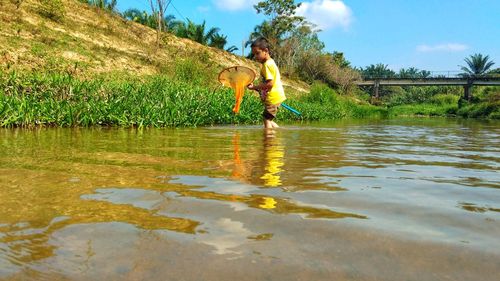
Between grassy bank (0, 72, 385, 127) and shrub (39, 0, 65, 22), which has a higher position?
shrub (39, 0, 65, 22)

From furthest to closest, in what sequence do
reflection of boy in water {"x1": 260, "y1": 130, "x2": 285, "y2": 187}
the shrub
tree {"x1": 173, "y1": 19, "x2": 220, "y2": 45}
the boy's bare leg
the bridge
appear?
the bridge, tree {"x1": 173, "y1": 19, "x2": 220, "y2": 45}, the shrub, the boy's bare leg, reflection of boy in water {"x1": 260, "y1": 130, "x2": 285, "y2": 187}

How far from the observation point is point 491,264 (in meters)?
1.25

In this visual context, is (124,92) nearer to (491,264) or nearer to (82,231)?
(82,231)

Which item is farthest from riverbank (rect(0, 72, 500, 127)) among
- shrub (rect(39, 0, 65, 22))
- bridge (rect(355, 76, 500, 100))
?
bridge (rect(355, 76, 500, 100))

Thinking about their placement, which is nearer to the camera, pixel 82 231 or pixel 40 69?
pixel 82 231

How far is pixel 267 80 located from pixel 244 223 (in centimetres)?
608

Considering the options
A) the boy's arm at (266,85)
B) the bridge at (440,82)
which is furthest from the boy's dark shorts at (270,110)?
the bridge at (440,82)

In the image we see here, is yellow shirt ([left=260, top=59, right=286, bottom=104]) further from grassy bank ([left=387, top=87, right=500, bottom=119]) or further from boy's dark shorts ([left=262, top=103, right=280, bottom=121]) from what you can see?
grassy bank ([left=387, top=87, right=500, bottom=119])

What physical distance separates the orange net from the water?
5.35 metres

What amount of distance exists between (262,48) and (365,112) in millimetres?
26517

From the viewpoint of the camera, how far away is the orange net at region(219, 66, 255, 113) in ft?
27.4

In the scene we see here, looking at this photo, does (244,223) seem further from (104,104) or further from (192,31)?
(192,31)

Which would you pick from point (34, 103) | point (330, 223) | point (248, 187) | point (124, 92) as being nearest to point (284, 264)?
point (330, 223)

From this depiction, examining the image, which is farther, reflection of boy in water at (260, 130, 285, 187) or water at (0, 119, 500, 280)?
reflection of boy in water at (260, 130, 285, 187)
